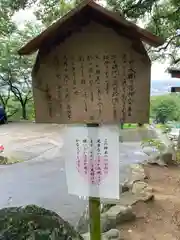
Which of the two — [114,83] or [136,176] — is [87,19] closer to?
[114,83]

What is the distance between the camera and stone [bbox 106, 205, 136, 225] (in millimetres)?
3161

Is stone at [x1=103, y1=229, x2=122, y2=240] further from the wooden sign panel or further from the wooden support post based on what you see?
the wooden sign panel

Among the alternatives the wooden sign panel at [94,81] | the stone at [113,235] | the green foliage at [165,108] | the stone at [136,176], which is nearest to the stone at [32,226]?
the wooden sign panel at [94,81]

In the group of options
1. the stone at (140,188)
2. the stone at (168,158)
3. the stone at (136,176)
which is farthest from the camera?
the stone at (168,158)

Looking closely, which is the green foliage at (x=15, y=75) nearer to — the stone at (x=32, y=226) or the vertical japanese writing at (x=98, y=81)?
the vertical japanese writing at (x=98, y=81)

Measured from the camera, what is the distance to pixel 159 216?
135 inches

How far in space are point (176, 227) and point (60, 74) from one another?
220cm

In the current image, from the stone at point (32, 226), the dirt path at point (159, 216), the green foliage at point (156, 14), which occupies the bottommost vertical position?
the dirt path at point (159, 216)

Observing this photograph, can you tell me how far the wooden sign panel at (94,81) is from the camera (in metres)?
1.70

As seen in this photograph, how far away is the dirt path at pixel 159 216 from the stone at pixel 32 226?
156 cm

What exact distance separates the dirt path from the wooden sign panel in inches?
64.3

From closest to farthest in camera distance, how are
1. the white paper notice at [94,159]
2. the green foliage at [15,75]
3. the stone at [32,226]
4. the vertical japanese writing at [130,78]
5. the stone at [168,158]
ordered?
the stone at [32,226] → the vertical japanese writing at [130,78] → the white paper notice at [94,159] → the stone at [168,158] → the green foliage at [15,75]

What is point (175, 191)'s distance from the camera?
4.40 metres

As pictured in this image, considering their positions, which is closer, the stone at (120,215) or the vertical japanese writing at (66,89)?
the vertical japanese writing at (66,89)
